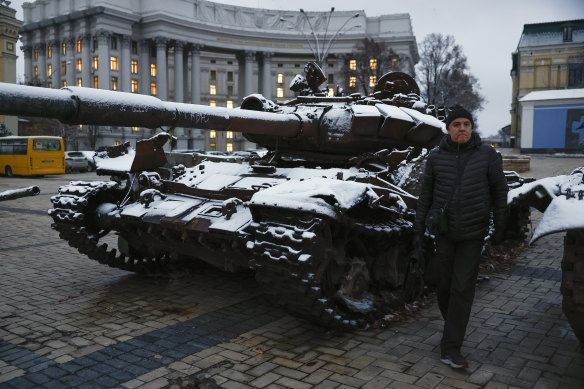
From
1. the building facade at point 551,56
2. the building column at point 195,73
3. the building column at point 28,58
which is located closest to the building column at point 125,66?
the building column at point 195,73

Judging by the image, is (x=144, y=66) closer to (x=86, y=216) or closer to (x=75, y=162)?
(x=75, y=162)

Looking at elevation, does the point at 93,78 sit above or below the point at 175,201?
above

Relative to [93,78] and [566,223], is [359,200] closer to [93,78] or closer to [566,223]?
[566,223]

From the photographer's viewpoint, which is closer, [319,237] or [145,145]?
[319,237]

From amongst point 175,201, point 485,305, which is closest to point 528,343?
point 485,305

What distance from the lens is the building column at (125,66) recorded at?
60.2m

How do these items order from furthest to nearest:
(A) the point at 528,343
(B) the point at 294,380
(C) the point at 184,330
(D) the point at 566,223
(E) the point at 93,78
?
(E) the point at 93,78
(C) the point at 184,330
(A) the point at 528,343
(B) the point at 294,380
(D) the point at 566,223

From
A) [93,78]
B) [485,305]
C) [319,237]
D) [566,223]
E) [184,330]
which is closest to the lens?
[566,223]

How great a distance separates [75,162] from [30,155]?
5313 mm

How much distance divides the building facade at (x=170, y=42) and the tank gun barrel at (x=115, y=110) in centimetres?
5314

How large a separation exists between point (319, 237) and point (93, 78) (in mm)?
61791

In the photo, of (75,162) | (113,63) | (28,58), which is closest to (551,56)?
(75,162)

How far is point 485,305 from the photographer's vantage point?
19.3 feet

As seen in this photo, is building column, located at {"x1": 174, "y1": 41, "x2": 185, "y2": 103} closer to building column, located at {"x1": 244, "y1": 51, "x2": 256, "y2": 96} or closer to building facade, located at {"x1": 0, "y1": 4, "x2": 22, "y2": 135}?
building column, located at {"x1": 244, "y1": 51, "x2": 256, "y2": 96}
